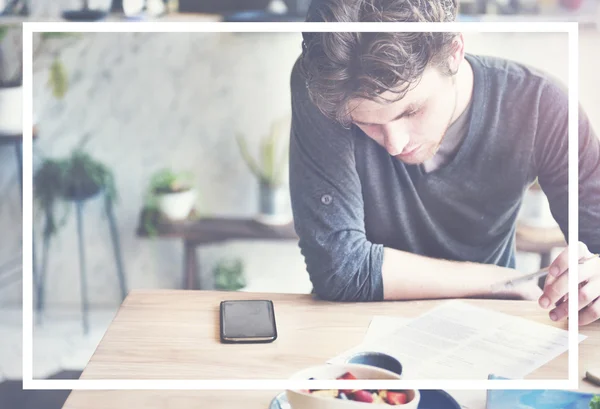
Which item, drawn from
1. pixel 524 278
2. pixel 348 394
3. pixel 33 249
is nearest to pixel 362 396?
pixel 348 394

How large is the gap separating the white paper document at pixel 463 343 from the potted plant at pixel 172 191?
327 mm

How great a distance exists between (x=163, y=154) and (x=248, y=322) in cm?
29

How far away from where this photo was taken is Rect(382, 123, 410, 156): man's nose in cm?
105

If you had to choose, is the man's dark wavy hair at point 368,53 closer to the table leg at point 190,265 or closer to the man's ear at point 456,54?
the man's ear at point 456,54

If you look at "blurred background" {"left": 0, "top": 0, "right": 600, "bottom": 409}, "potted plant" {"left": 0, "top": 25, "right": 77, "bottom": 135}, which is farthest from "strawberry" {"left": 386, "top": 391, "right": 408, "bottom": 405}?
"potted plant" {"left": 0, "top": 25, "right": 77, "bottom": 135}

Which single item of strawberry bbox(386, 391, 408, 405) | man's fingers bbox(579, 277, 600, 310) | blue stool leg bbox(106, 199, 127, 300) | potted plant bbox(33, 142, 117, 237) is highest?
potted plant bbox(33, 142, 117, 237)

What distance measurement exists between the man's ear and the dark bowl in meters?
0.43

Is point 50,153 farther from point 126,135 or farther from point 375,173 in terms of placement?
point 375,173

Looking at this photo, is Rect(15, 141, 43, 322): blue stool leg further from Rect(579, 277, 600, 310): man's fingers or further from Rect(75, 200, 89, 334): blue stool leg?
Rect(579, 277, 600, 310): man's fingers

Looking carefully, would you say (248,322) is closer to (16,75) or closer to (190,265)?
(190,265)

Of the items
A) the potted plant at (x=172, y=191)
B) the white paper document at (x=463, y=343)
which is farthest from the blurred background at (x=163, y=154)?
the white paper document at (x=463, y=343)

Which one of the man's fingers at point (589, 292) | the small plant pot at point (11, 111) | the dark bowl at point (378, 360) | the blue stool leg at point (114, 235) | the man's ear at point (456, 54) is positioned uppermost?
the man's ear at point (456, 54)

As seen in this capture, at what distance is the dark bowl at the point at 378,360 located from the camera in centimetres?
100

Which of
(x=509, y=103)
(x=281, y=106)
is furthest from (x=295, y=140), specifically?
(x=509, y=103)
